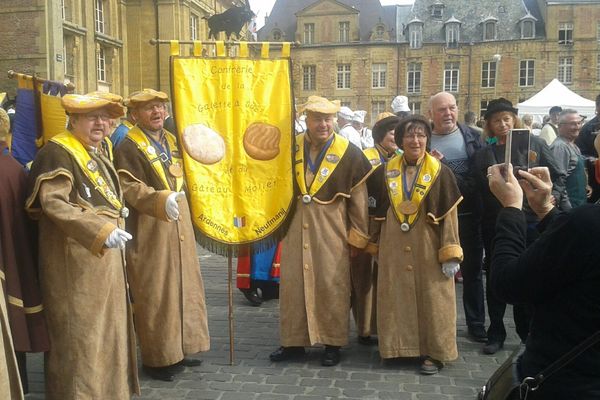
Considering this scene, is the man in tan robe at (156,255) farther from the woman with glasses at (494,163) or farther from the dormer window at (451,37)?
the dormer window at (451,37)

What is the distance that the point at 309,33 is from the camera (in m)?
51.9

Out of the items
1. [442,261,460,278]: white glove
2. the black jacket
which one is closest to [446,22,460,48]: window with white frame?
[442,261,460,278]: white glove

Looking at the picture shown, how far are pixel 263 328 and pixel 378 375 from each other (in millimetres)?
1604

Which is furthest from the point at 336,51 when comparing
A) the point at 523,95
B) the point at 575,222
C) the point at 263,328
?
the point at 575,222

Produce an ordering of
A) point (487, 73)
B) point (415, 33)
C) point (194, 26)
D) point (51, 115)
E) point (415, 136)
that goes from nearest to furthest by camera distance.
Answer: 1. point (415, 136)
2. point (51, 115)
3. point (194, 26)
4. point (487, 73)
5. point (415, 33)

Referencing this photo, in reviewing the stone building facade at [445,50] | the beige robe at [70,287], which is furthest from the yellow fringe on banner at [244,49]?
the stone building facade at [445,50]

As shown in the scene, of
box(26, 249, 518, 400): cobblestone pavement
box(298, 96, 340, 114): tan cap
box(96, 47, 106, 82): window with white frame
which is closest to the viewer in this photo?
box(26, 249, 518, 400): cobblestone pavement

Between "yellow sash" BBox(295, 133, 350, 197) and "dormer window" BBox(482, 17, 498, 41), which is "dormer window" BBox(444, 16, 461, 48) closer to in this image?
"dormer window" BBox(482, 17, 498, 41)

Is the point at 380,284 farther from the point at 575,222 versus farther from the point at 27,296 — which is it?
the point at 575,222

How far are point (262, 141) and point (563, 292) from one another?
2952 mm

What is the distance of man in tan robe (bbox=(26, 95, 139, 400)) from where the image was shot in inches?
136

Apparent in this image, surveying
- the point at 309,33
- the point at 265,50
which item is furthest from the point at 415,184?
the point at 309,33

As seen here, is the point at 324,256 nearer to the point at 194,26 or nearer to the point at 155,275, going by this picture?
the point at 155,275

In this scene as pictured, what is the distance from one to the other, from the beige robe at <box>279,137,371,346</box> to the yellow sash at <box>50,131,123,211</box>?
1.52 meters
